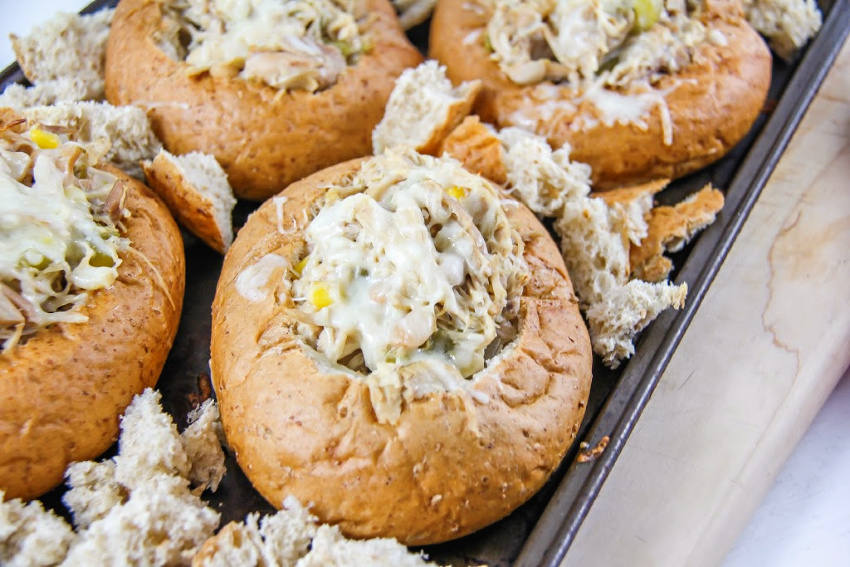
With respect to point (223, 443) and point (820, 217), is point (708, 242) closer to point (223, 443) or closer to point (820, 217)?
point (820, 217)

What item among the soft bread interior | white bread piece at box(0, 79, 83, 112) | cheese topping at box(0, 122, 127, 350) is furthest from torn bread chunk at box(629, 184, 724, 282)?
white bread piece at box(0, 79, 83, 112)

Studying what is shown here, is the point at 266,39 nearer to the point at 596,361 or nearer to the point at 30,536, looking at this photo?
the point at 596,361

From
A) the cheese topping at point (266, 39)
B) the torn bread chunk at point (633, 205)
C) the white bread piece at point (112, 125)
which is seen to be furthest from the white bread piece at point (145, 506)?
the torn bread chunk at point (633, 205)

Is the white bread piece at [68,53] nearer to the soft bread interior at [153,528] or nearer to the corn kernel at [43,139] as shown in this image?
the corn kernel at [43,139]

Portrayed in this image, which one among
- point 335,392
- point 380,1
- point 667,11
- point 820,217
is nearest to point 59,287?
point 335,392

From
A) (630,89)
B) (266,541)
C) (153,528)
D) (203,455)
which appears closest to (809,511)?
(630,89)

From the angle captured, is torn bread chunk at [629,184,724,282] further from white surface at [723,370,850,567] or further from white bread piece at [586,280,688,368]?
white surface at [723,370,850,567]
